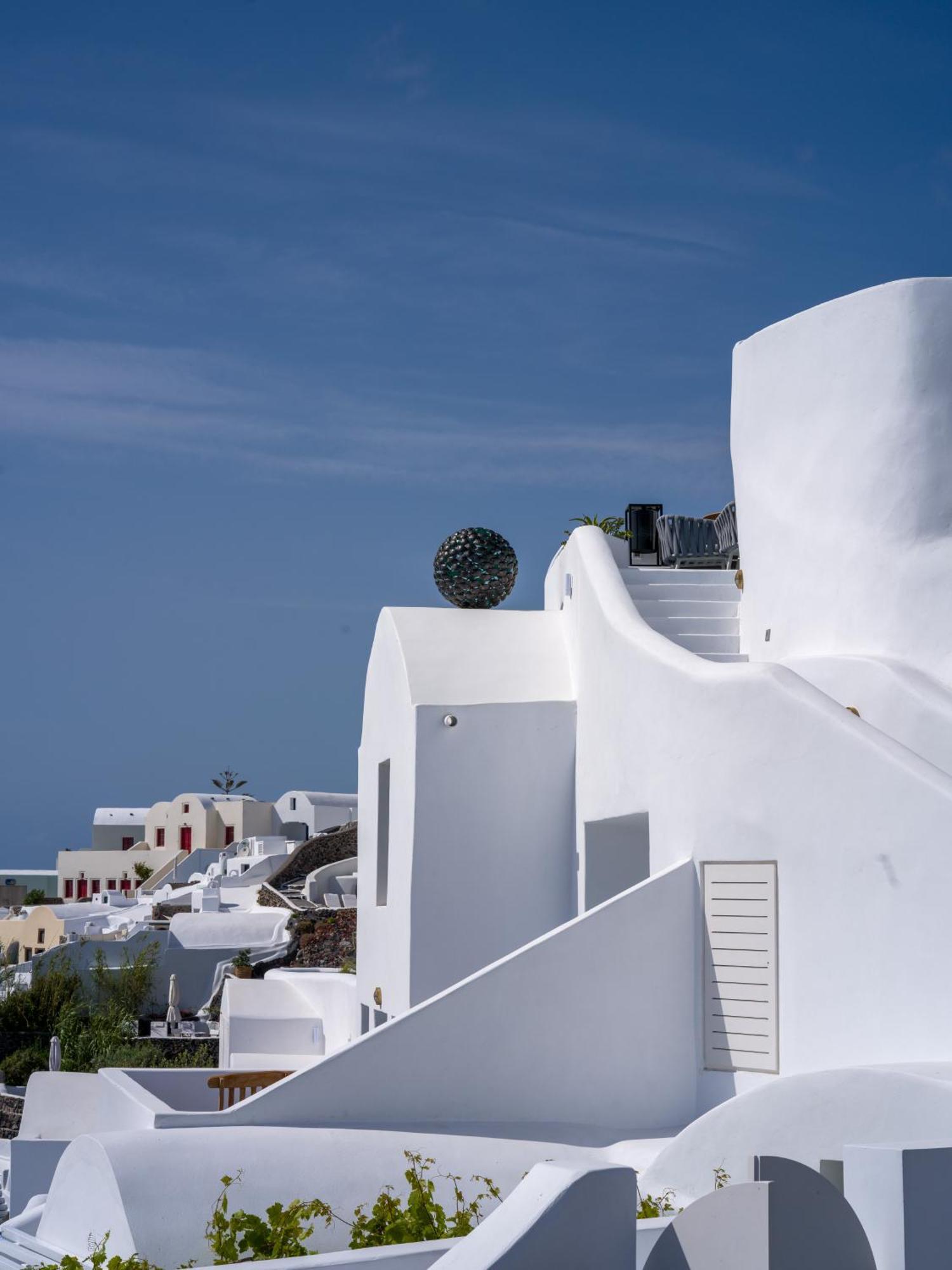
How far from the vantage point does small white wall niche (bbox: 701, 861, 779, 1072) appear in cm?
934

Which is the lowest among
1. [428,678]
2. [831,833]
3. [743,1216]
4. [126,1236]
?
[126,1236]

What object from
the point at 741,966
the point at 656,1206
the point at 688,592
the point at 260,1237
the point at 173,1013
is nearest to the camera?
the point at 260,1237

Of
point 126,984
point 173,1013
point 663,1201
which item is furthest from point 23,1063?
point 663,1201

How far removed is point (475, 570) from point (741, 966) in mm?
8197

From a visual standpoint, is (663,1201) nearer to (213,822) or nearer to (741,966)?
(741,966)

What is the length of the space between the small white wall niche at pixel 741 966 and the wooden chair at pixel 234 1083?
3247 millimetres

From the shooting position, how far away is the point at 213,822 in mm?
69312

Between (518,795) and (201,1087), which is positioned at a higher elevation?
(518,795)

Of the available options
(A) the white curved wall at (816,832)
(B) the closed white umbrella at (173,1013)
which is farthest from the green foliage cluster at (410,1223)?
(B) the closed white umbrella at (173,1013)

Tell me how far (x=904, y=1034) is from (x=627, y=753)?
3.72m

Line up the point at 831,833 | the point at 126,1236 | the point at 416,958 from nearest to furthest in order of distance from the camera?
the point at 126,1236 → the point at 831,833 → the point at 416,958

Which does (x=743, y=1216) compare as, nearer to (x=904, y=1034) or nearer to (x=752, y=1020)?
(x=904, y=1034)

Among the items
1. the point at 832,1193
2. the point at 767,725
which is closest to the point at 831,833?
the point at 767,725

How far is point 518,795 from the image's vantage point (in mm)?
13688
